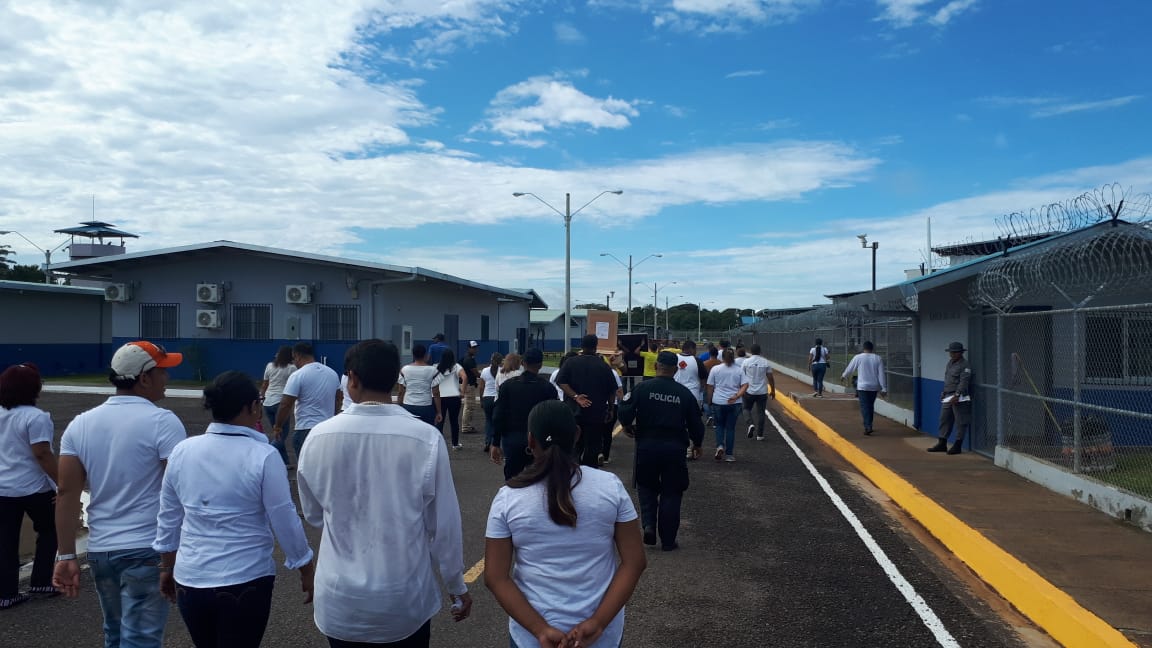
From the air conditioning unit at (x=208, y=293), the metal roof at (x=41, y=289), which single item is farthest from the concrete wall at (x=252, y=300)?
the metal roof at (x=41, y=289)

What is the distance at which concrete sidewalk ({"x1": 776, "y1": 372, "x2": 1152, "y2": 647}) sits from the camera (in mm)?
6094

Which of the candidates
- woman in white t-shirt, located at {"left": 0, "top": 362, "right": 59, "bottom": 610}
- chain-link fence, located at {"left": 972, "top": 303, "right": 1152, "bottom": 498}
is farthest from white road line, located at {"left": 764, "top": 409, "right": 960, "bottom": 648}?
woman in white t-shirt, located at {"left": 0, "top": 362, "right": 59, "bottom": 610}

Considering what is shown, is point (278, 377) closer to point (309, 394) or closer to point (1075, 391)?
point (309, 394)

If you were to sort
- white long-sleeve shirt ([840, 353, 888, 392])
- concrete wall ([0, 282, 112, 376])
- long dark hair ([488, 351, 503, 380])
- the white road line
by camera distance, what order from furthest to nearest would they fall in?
concrete wall ([0, 282, 112, 376]) → white long-sleeve shirt ([840, 353, 888, 392]) → long dark hair ([488, 351, 503, 380]) → the white road line

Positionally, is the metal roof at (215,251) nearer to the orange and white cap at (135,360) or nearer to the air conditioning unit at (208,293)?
the air conditioning unit at (208,293)

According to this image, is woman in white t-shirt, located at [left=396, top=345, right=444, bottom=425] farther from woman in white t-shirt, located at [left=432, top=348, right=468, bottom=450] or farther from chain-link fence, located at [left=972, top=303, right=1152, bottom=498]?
chain-link fence, located at [left=972, top=303, right=1152, bottom=498]

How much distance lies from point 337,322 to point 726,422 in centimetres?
1886

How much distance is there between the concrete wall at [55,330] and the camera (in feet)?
103

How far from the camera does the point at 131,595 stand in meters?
Answer: 3.71

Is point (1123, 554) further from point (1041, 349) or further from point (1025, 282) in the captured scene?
point (1041, 349)

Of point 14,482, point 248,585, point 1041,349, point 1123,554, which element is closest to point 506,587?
point 248,585

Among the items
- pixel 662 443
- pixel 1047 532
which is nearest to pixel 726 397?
pixel 1047 532

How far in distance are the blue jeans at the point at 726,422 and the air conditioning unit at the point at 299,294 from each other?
18.7 metres

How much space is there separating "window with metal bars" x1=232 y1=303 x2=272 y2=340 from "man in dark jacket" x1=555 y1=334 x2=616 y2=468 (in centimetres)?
2249
